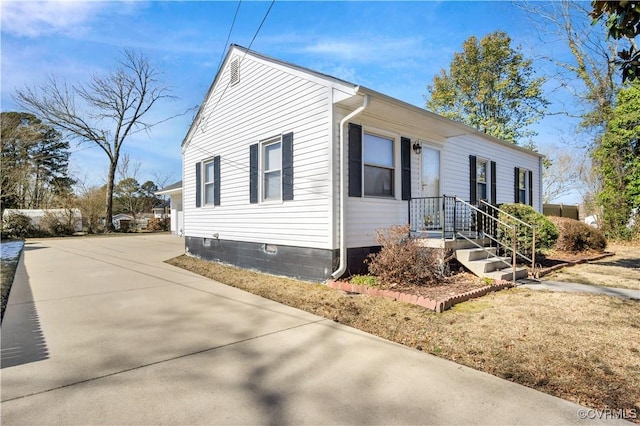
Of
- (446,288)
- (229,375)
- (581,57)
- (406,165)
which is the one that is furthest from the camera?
(581,57)

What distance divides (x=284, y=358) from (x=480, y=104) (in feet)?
69.1

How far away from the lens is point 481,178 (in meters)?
10.3

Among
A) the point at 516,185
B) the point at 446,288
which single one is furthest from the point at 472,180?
the point at 446,288

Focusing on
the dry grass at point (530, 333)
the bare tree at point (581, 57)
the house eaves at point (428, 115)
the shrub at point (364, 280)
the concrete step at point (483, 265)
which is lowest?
the dry grass at point (530, 333)

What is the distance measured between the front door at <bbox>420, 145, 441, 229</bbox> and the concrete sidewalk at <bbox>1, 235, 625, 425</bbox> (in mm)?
4515

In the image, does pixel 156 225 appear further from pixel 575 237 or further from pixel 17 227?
pixel 575 237

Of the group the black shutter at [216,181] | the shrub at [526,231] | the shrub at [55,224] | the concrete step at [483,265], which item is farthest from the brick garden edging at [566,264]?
the shrub at [55,224]

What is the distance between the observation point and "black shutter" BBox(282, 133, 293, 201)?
6.90m

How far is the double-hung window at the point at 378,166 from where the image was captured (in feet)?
22.0

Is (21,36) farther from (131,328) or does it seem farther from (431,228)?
(431,228)

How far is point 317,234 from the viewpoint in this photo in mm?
6312

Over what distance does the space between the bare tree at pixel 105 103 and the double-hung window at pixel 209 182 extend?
18273 millimetres

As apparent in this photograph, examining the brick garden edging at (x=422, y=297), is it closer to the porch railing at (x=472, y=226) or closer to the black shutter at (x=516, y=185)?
the porch railing at (x=472, y=226)

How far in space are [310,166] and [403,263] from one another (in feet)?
8.26
